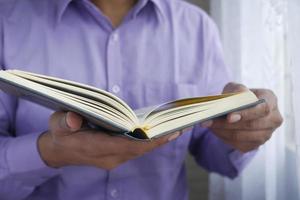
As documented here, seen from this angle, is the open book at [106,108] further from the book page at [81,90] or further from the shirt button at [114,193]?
the shirt button at [114,193]

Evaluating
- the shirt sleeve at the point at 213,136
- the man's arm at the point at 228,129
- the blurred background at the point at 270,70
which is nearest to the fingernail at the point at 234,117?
the man's arm at the point at 228,129

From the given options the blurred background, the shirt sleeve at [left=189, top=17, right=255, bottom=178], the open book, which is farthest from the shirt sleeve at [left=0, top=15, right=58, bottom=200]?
the blurred background

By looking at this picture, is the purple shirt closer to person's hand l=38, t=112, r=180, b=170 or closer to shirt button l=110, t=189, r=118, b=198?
shirt button l=110, t=189, r=118, b=198

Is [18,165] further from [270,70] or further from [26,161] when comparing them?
[270,70]

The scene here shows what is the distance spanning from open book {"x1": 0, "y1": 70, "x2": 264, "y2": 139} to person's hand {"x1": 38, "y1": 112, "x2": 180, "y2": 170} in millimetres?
30

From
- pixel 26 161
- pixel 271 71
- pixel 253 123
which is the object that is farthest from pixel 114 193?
pixel 271 71

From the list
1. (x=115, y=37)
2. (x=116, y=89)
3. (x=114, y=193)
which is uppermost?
(x=115, y=37)

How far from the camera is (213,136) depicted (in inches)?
33.3

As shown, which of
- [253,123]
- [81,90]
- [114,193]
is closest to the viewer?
[81,90]

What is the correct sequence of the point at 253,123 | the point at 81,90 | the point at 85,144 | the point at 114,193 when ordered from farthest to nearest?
the point at 114,193 < the point at 253,123 < the point at 85,144 < the point at 81,90

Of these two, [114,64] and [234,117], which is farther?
[114,64]

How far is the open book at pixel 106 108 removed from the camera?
40cm

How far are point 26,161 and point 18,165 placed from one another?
0.03 meters

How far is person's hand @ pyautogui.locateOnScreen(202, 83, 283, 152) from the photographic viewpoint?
58 centimetres
